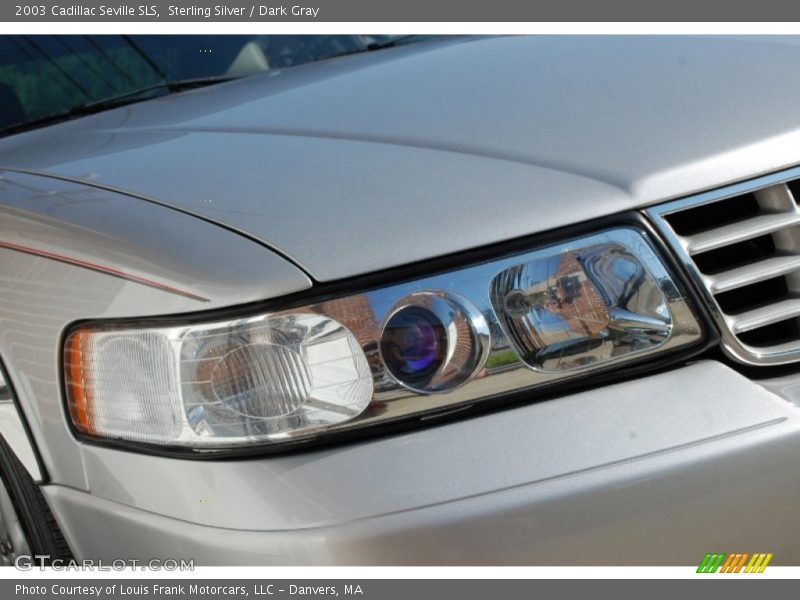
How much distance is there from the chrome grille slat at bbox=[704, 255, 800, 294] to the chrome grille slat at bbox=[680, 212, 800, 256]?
46mm

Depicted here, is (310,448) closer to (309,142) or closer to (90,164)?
(309,142)

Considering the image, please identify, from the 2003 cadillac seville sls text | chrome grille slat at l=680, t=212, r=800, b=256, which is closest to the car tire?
the 2003 cadillac seville sls text

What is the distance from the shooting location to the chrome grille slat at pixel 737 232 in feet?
5.49

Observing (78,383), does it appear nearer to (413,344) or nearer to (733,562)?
(413,344)

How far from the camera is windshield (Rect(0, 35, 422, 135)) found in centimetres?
287

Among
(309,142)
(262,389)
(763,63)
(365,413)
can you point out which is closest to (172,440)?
(262,389)

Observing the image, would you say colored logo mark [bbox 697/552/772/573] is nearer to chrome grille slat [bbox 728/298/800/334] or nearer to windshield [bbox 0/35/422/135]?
chrome grille slat [bbox 728/298/800/334]

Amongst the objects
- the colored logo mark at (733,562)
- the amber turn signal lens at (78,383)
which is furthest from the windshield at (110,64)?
the colored logo mark at (733,562)

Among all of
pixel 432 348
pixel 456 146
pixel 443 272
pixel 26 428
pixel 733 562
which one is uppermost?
pixel 456 146

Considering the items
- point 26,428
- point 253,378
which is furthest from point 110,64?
point 253,378

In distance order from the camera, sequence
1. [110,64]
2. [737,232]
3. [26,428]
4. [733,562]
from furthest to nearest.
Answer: [110,64] → [26,428] → [737,232] → [733,562]

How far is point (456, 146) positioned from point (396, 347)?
0.43 meters

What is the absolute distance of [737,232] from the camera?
1.70 metres
